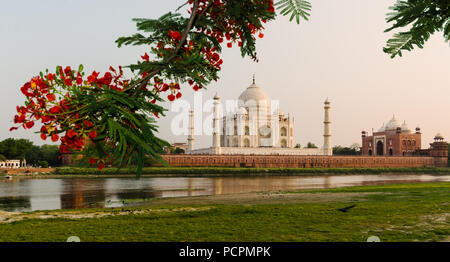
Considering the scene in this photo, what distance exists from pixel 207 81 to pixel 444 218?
6988 millimetres

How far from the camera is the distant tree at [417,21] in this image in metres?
1.75

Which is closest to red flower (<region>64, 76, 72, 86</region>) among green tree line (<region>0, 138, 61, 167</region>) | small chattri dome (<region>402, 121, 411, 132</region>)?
green tree line (<region>0, 138, 61, 167</region>)

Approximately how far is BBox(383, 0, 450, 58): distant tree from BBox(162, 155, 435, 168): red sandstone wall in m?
36.0

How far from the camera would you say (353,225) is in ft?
21.2

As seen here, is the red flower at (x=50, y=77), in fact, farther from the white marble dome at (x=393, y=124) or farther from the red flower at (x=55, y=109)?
the white marble dome at (x=393, y=124)

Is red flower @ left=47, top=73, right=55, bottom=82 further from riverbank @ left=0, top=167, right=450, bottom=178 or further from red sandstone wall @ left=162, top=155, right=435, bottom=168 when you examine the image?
red sandstone wall @ left=162, top=155, right=435, bottom=168

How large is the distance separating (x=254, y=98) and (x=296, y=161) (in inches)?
448

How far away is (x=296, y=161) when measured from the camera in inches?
1775

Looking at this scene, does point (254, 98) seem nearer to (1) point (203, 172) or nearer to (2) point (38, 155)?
(1) point (203, 172)

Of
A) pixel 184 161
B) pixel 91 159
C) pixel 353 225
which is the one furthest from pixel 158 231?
pixel 184 161

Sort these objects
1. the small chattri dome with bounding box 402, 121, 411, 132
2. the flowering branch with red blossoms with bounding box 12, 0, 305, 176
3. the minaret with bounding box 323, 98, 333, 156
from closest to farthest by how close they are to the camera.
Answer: the flowering branch with red blossoms with bounding box 12, 0, 305, 176 < the minaret with bounding box 323, 98, 333, 156 < the small chattri dome with bounding box 402, 121, 411, 132

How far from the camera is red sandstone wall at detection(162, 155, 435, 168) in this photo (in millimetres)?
41125

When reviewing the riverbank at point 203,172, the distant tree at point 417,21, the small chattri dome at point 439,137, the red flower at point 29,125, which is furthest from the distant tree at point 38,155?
the small chattri dome at point 439,137
